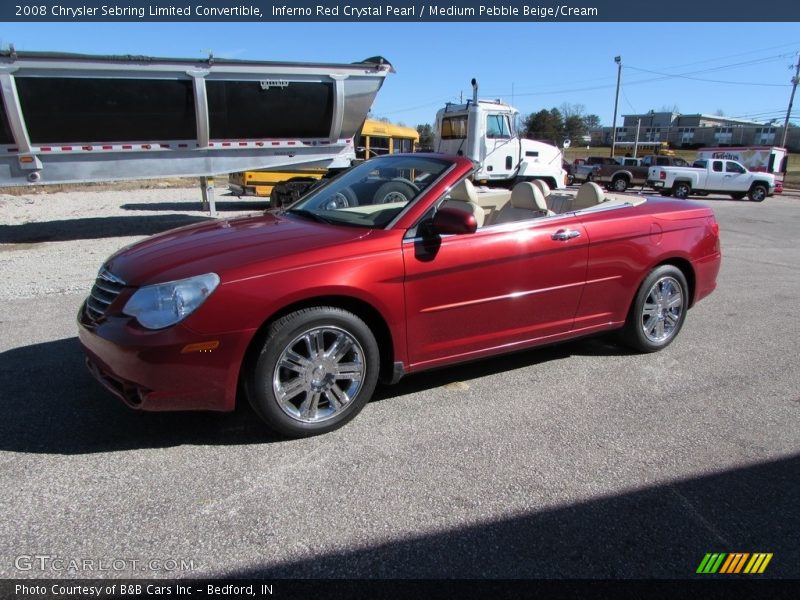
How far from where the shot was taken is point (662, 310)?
474cm

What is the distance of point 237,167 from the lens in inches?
471

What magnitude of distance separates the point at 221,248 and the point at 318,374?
0.92 metres

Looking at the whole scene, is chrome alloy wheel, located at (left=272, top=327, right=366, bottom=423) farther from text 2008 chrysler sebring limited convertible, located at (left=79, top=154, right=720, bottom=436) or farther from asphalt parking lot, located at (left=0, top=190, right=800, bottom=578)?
asphalt parking lot, located at (left=0, top=190, right=800, bottom=578)

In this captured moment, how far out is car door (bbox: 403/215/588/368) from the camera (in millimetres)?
3510

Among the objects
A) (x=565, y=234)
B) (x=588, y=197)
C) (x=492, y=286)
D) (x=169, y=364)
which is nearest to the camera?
(x=169, y=364)

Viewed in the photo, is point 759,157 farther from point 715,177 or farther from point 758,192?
point 715,177

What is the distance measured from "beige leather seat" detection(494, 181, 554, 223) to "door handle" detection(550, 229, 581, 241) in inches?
19.2

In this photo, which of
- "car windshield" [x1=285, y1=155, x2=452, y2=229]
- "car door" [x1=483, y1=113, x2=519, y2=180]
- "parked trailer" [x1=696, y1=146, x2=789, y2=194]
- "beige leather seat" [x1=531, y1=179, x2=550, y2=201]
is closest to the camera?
"car windshield" [x1=285, y1=155, x2=452, y2=229]

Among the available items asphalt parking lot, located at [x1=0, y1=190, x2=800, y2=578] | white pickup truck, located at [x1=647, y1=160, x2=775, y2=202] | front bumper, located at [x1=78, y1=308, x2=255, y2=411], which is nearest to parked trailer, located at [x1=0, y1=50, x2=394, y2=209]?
asphalt parking lot, located at [x1=0, y1=190, x2=800, y2=578]

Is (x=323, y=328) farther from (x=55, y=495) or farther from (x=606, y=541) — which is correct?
(x=606, y=541)

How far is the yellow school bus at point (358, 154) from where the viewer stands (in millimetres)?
15938

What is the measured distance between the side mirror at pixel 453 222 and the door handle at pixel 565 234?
0.80 metres

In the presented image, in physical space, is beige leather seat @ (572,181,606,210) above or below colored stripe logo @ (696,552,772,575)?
above

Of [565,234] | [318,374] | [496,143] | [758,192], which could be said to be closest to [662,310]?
[565,234]
